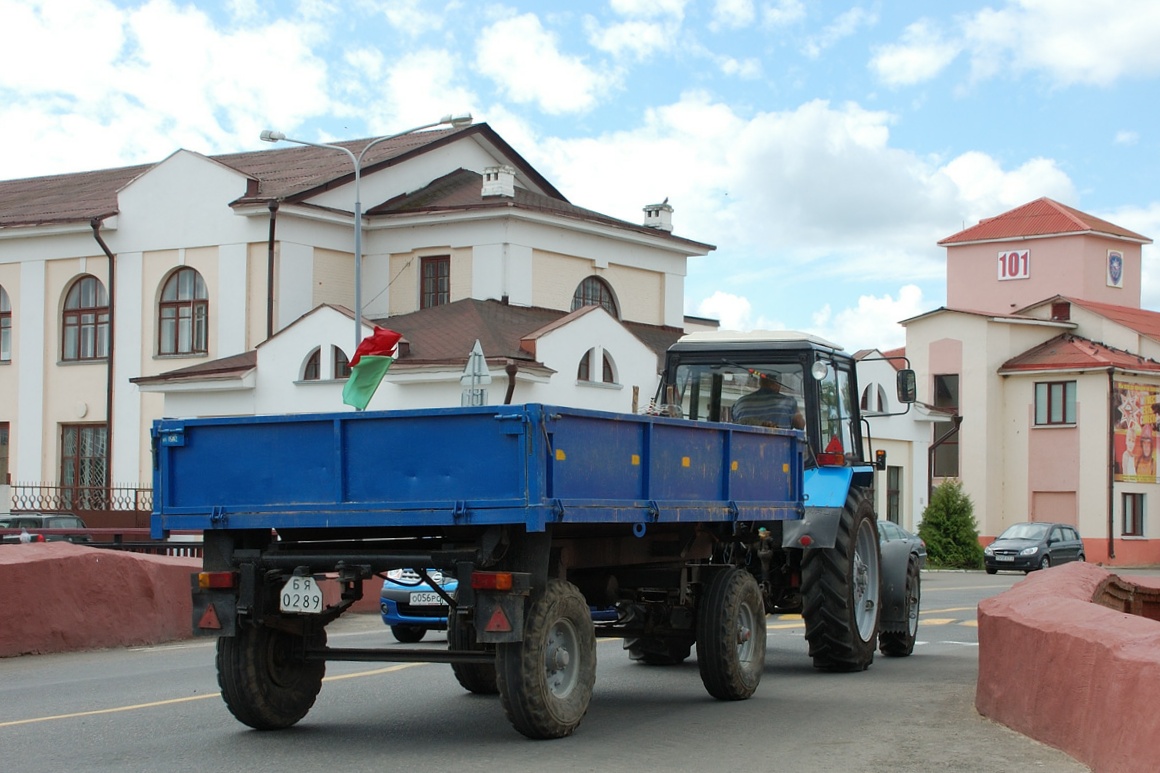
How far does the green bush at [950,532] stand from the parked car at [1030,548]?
206 inches

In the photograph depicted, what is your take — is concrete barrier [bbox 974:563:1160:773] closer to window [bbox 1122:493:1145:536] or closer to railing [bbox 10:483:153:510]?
railing [bbox 10:483:153:510]

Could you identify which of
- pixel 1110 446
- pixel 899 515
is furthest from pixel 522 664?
pixel 1110 446

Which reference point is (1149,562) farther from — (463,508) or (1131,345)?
(463,508)

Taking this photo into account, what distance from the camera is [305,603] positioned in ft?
31.7

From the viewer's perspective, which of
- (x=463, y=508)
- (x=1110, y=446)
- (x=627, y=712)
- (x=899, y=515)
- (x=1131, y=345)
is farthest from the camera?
(x=1131, y=345)

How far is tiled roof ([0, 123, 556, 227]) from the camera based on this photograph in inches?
1781

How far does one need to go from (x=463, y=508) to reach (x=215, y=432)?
186 centimetres

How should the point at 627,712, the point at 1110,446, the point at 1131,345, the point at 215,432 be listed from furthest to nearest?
the point at 1131,345
the point at 1110,446
the point at 627,712
the point at 215,432

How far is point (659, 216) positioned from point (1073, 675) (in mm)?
42973

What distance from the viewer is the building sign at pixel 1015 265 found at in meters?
77.2

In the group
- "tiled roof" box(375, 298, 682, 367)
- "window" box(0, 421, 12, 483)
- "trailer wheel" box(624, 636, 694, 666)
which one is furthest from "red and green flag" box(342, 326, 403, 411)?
"window" box(0, 421, 12, 483)

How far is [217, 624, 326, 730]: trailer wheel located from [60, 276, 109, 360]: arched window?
38.3 metres

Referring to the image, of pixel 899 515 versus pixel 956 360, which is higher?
pixel 956 360

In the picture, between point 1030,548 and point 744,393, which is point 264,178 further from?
point 744,393
